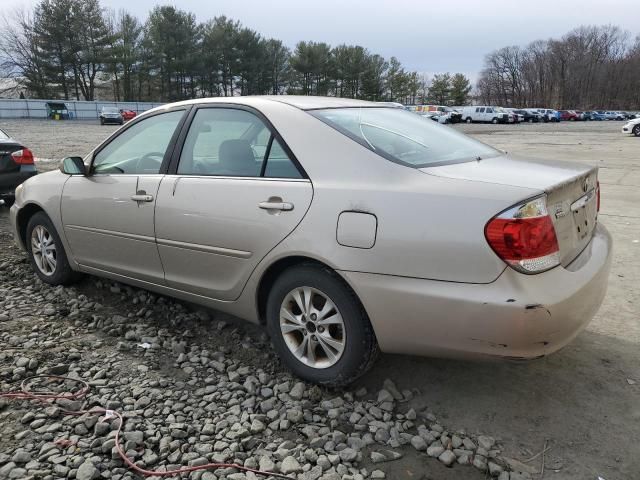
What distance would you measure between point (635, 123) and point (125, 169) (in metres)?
33.2

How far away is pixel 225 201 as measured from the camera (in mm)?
3193

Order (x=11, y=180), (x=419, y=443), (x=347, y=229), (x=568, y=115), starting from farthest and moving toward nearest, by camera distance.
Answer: (x=568, y=115), (x=11, y=180), (x=347, y=229), (x=419, y=443)

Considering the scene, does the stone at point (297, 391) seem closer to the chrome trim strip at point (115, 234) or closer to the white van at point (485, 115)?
the chrome trim strip at point (115, 234)

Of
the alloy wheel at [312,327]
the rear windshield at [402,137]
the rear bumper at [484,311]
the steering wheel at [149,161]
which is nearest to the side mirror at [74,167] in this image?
the steering wheel at [149,161]

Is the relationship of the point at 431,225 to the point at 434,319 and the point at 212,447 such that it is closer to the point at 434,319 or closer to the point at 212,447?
the point at 434,319

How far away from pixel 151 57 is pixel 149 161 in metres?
65.8

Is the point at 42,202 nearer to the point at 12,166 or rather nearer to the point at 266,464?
the point at 266,464

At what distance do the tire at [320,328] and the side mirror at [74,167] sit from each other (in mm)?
1986

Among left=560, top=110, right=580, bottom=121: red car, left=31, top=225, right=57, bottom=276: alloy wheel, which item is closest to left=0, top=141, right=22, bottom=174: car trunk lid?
left=31, top=225, right=57, bottom=276: alloy wheel

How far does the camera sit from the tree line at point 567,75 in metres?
106

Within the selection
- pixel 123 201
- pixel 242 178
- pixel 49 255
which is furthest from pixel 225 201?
pixel 49 255

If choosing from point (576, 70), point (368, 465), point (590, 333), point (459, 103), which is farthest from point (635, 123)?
point (576, 70)

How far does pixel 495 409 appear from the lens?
9.42 feet

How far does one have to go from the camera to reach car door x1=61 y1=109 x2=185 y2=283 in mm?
3686
